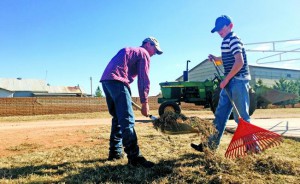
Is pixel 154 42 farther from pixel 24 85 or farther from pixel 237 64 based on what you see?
pixel 24 85

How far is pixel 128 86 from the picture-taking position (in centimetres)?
380

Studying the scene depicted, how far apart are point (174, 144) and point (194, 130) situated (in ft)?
3.74

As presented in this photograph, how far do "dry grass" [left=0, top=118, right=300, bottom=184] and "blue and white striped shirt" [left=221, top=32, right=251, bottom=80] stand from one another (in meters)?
1.07

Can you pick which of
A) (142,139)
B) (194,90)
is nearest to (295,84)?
(194,90)

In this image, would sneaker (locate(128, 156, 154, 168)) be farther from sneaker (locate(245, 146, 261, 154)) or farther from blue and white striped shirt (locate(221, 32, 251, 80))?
blue and white striped shirt (locate(221, 32, 251, 80))

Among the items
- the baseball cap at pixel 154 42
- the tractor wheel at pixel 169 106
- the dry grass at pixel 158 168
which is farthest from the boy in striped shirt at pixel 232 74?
the tractor wheel at pixel 169 106

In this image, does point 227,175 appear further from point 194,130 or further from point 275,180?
point 194,130

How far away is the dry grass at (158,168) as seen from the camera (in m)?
3.03

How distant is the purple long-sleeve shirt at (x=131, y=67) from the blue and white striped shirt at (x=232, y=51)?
1.06 meters

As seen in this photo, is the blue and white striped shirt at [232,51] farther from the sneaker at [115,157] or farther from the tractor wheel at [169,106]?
the tractor wheel at [169,106]

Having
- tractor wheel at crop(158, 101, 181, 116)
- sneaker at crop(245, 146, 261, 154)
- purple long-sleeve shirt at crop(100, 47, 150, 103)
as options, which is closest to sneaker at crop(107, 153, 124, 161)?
purple long-sleeve shirt at crop(100, 47, 150, 103)

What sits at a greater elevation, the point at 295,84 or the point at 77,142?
the point at 295,84

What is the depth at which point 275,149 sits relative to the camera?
4562 mm

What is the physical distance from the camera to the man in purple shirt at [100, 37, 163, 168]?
3576 mm
